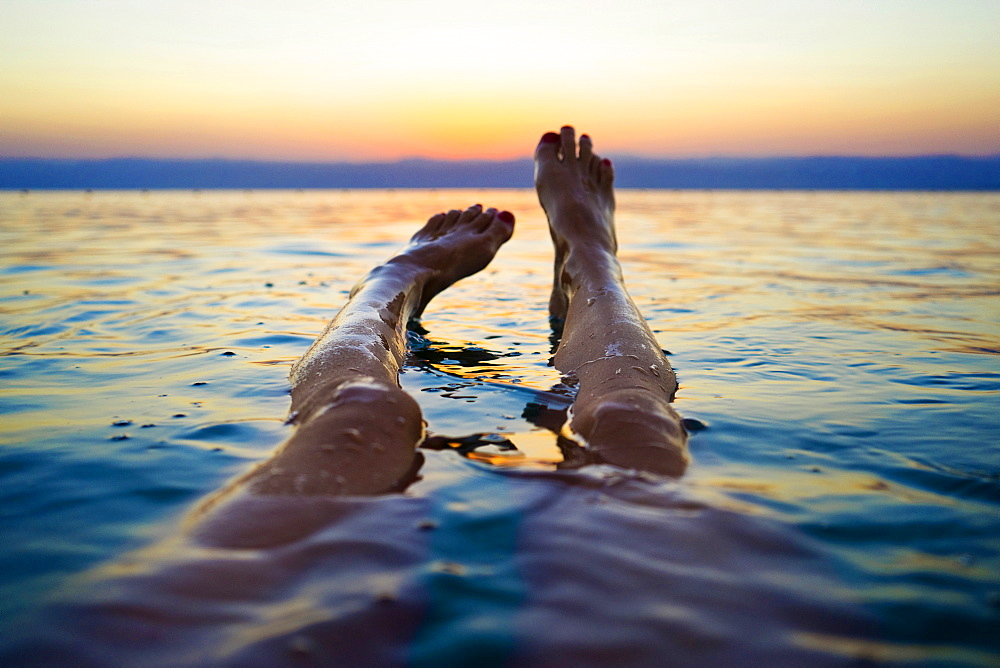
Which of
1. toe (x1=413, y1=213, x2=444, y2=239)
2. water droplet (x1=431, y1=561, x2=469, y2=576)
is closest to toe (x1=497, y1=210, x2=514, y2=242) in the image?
toe (x1=413, y1=213, x2=444, y2=239)

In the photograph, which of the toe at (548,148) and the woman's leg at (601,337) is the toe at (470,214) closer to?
the woman's leg at (601,337)

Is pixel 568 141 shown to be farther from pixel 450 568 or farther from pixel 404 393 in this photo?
pixel 450 568

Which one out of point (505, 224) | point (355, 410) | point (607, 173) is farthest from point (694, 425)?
point (607, 173)

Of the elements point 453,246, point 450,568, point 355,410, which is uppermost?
point 453,246

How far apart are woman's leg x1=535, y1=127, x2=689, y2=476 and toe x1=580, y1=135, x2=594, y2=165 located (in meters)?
0.02

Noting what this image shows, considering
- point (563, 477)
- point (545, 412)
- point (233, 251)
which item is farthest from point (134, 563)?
point (233, 251)

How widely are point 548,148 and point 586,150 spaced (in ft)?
1.02

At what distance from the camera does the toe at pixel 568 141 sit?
4.48 m

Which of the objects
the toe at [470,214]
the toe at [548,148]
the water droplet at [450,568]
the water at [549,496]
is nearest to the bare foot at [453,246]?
the toe at [470,214]

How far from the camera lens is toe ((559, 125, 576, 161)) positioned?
4477mm

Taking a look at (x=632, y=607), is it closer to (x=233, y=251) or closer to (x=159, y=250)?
(x=233, y=251)

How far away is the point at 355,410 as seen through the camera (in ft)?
4.99

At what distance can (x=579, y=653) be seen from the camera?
2.89ft

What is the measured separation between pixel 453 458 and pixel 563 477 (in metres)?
0.34
